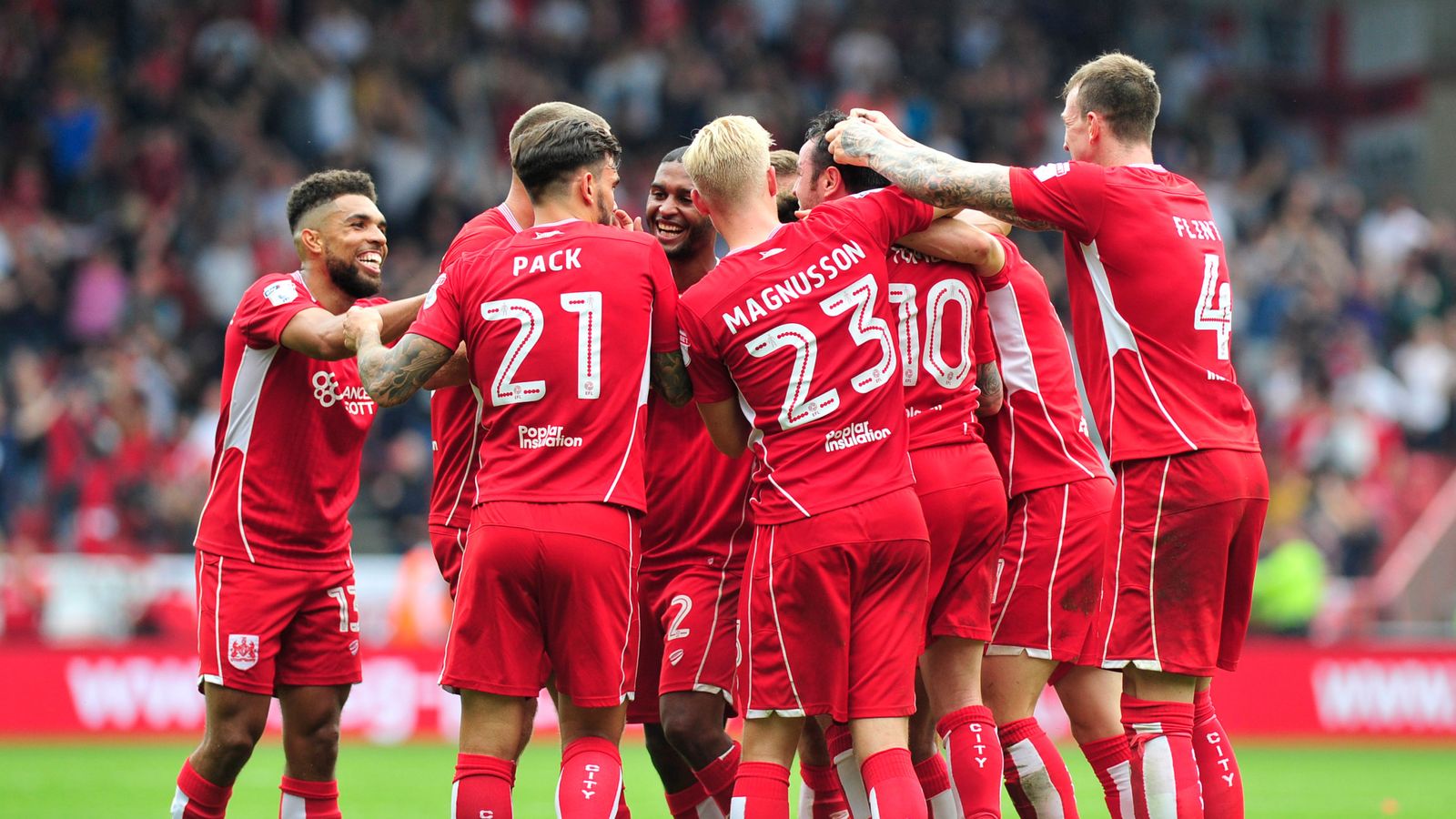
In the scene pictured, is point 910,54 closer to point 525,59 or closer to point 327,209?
point 525,59

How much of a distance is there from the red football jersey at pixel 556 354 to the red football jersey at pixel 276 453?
137 cm

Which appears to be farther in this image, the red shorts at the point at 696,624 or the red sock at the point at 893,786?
the red shorts at the point at 696,624

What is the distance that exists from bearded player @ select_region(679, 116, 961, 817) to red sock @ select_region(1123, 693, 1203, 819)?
1.02 m

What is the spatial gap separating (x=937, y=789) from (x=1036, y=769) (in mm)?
391

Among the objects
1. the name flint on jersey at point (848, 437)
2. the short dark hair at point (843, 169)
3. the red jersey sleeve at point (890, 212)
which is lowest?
the name flint on jersey at point (848, 437)

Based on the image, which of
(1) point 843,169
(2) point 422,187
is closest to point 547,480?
(1) point 843,169

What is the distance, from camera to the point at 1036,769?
6.93m

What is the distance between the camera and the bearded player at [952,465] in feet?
21.9

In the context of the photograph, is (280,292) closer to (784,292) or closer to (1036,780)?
(784,292)

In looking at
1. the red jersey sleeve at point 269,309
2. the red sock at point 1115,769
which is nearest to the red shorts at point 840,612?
the red sock at point 1115,769

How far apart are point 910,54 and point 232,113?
890 centimetres

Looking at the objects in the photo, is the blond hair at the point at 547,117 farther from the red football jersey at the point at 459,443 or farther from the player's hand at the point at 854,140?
the player's hand at the point at 854,140

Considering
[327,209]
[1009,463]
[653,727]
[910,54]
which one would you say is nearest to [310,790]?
[653,727]

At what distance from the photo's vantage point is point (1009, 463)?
7.22 meters
